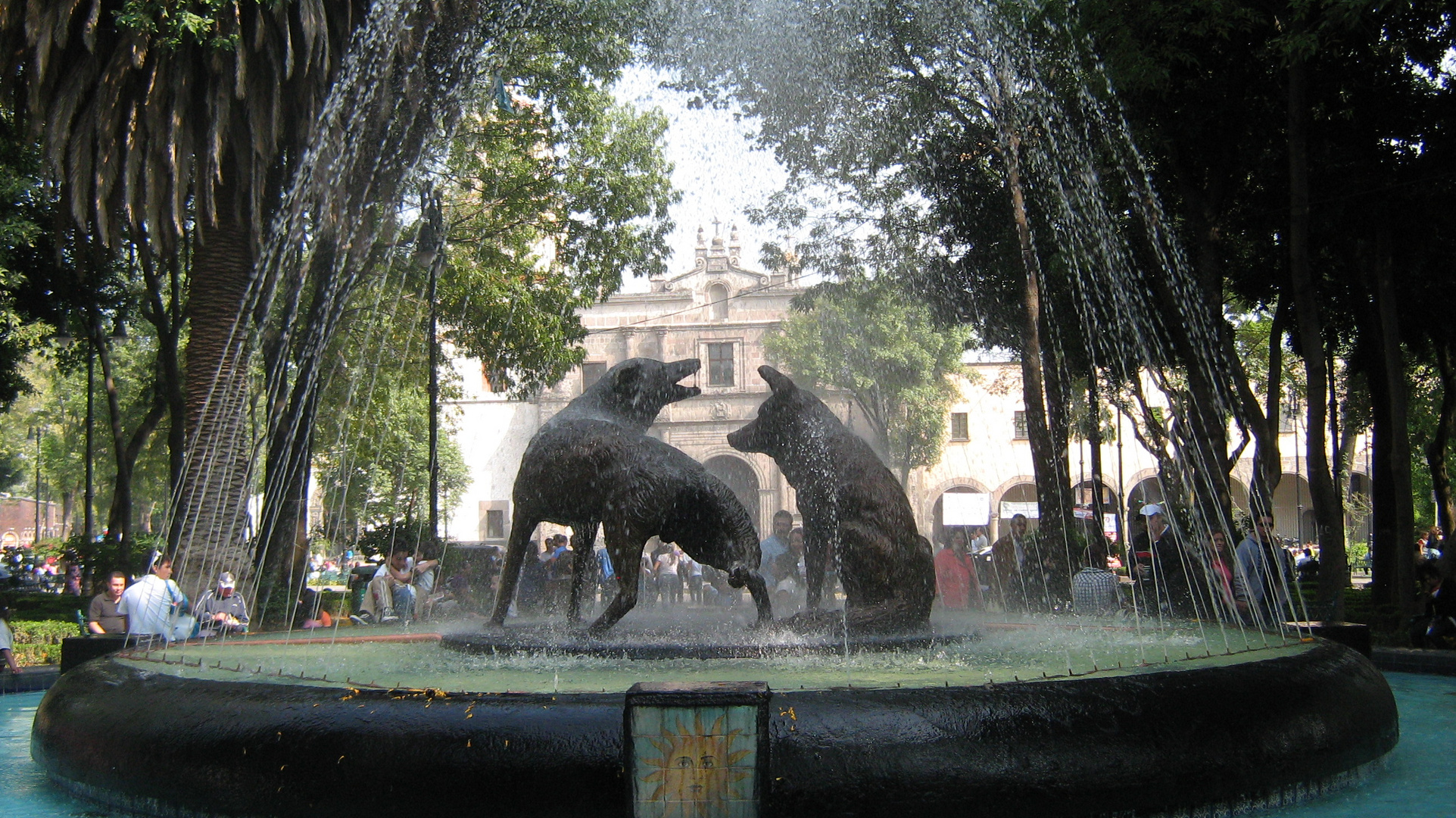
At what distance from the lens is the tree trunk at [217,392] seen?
13.5 meters

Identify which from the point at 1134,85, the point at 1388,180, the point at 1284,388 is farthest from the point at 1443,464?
the point at 1284,388

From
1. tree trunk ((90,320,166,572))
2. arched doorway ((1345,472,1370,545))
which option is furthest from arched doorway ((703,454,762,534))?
tree trunk ((90,320,166,572))

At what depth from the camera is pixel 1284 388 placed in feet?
123

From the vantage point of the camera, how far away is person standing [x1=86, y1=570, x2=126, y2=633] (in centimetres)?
1079

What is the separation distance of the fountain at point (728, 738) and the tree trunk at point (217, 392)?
790cm

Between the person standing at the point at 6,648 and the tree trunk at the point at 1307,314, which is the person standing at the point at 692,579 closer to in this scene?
the tree trunk at the point at 1307,314

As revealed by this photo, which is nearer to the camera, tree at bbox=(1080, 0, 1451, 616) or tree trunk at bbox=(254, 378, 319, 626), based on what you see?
tree at bbox=(1080, 0, 1451, 616)

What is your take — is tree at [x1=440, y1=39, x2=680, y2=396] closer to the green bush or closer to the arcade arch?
the green bush

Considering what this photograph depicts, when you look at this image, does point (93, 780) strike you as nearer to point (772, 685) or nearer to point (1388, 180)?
point (772, 685)

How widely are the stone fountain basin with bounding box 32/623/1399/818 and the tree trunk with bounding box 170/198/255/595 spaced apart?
880cm

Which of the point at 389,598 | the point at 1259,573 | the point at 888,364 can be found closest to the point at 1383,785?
the point at 1259,573

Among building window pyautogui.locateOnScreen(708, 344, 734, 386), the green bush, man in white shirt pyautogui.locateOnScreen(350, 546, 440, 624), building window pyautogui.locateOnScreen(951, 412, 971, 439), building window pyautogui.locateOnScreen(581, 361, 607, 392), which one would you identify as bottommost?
the green bush

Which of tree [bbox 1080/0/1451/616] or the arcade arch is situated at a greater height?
tree [bbox 1080/0/1451/616]

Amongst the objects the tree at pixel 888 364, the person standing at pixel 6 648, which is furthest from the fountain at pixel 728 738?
the tree at pixel 888 364
